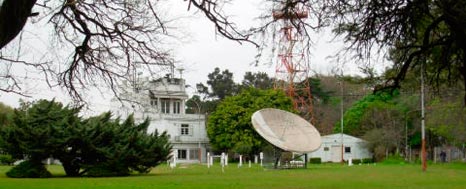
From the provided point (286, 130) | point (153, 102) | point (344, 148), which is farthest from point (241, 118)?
point (153, 102)

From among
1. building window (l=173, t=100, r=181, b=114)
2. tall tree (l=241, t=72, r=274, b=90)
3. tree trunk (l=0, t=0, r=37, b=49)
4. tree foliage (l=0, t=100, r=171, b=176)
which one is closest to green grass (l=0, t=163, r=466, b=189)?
tree foliage (l=0, t=100, r=171, b=176)

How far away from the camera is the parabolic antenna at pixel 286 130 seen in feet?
154

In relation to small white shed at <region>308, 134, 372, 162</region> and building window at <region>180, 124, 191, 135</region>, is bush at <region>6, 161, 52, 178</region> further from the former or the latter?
building window at <region>180, 124, 191, 135</region>

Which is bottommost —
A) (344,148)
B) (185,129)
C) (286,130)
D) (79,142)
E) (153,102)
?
(344,148)

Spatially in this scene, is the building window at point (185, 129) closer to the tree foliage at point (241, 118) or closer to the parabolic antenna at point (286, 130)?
the tree foliage at point (241, 118)

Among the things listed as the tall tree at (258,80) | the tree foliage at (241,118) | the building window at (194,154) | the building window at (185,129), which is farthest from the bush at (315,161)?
the tall tree at (258,80)

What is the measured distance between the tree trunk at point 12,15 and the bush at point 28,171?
28427 mm

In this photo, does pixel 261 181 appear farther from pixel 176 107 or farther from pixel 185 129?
pixel 176 107

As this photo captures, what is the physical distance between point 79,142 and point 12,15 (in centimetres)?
2911

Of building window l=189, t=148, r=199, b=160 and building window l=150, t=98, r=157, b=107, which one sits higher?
building window l=150, t=98, r=157, b=107

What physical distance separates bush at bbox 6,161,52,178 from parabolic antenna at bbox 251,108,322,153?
15.2 m

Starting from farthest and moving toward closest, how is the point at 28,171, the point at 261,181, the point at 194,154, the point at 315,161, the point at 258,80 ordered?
the point at 258,80 → the point at 194,154 → the point at 315,161 → the point at 28,171 → the point at 261,181

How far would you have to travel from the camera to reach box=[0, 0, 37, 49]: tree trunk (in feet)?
30.7

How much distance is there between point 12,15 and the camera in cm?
952
